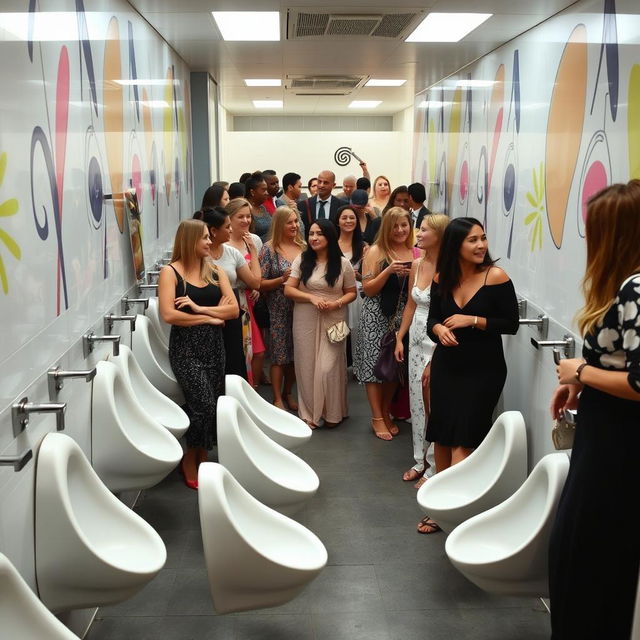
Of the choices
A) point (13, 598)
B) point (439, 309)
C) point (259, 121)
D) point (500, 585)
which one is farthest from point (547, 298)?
point (259, 121)

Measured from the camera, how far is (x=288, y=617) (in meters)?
3.34

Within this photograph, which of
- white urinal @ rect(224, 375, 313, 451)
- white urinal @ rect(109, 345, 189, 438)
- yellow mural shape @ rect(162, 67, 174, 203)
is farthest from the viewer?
yellow mural shape @ rect(162, 67, 174, 203)

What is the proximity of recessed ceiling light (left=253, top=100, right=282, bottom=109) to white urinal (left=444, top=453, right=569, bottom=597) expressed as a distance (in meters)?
9.78

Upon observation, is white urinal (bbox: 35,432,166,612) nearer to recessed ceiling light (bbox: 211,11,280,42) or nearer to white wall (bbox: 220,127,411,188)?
recessed ceiling light (bbox: 211,11,280,42)

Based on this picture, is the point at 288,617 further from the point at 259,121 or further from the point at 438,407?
the point at 259,121

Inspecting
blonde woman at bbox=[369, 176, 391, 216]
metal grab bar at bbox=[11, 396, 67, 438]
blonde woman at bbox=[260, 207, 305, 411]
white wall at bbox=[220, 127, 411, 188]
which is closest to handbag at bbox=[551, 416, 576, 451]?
metal grab bar at bbox=[11, 396, 67, 438]

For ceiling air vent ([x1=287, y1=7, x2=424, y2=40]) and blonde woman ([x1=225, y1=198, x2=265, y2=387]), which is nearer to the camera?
ceiling air vent ([x1=287, y1=7, x2=424, y2=40])

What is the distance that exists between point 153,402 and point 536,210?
8.03 ft

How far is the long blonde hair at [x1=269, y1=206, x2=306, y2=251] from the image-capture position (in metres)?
5.69

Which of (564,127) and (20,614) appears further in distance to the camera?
(564,127)

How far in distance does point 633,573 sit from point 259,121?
47.5ft

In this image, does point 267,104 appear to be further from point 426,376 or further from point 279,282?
point 426,376

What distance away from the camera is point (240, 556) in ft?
8.86

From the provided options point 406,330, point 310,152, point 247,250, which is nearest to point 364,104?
point 310,152
